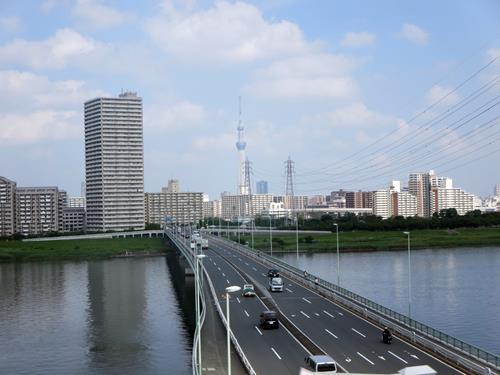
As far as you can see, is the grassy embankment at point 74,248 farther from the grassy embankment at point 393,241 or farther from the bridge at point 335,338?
the bridge at point 335,338

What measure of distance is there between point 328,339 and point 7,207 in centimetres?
12431

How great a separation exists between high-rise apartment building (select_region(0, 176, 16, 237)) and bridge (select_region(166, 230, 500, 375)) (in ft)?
351

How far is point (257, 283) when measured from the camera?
42.6 metres

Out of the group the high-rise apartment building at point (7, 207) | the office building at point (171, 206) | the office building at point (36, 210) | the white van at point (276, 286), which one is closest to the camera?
the white van at point (276, 286)

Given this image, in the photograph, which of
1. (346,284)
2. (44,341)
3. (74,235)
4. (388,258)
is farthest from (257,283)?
(74,235)

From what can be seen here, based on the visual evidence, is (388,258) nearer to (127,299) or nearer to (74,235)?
(127,299)

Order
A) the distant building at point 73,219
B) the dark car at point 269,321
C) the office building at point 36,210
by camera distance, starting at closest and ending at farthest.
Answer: the dark car at point 269,321, the office building at point 36,210, the distant building at point 73,219

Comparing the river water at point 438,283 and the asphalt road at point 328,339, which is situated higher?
the asphalt road at point 328,339

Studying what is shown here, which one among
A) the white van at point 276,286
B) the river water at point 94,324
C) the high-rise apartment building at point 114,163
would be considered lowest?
the river water at point 94,324

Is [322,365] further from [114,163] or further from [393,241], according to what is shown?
[114,163]

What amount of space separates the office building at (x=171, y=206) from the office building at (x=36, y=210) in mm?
45049

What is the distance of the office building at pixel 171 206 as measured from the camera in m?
184

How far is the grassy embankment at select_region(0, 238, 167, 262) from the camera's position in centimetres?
8906

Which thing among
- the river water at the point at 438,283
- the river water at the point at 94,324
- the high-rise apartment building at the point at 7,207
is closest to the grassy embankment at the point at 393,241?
the river water at the point at 438,283
